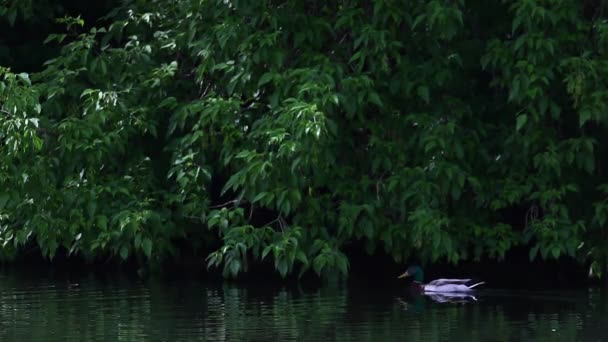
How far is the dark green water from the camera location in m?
12.4

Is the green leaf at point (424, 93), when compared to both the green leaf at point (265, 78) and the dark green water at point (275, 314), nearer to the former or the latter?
the green leaf at point (265, 78)

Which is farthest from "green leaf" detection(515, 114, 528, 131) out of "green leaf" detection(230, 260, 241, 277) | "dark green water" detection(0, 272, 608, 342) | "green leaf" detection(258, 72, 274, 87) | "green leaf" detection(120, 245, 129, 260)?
"green leaf" detection(120, 245, 129, 260)

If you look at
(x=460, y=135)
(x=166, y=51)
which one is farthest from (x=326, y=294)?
(x=166, y=51)

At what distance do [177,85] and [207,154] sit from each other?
97 cm

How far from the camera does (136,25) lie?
1614 centimetres

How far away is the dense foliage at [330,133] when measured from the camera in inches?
567

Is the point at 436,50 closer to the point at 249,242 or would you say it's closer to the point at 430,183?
the point at 430,183

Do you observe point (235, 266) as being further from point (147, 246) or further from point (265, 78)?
point (265, 78)

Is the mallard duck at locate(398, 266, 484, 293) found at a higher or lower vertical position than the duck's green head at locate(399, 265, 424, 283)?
lower

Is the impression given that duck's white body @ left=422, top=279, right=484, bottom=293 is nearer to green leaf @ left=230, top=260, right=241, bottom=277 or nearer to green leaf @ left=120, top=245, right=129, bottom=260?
green leaf @ left=230, top=260, right=241, bottom=277

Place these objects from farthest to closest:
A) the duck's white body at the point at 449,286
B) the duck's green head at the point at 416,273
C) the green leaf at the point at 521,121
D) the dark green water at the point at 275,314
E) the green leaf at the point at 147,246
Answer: the duck's green head at the point at 416,273 < the duck's white body at the point at 449,286 < the green leaf at the point at 147,246 < the green leaf at the point at 521,121 < the dark green water at the point at 275,314

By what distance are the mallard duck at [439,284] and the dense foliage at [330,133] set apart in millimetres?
335

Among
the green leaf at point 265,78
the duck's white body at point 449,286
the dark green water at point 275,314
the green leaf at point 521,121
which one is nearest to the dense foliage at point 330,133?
the green leaf at point 265,78

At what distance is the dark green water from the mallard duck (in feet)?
0.66
